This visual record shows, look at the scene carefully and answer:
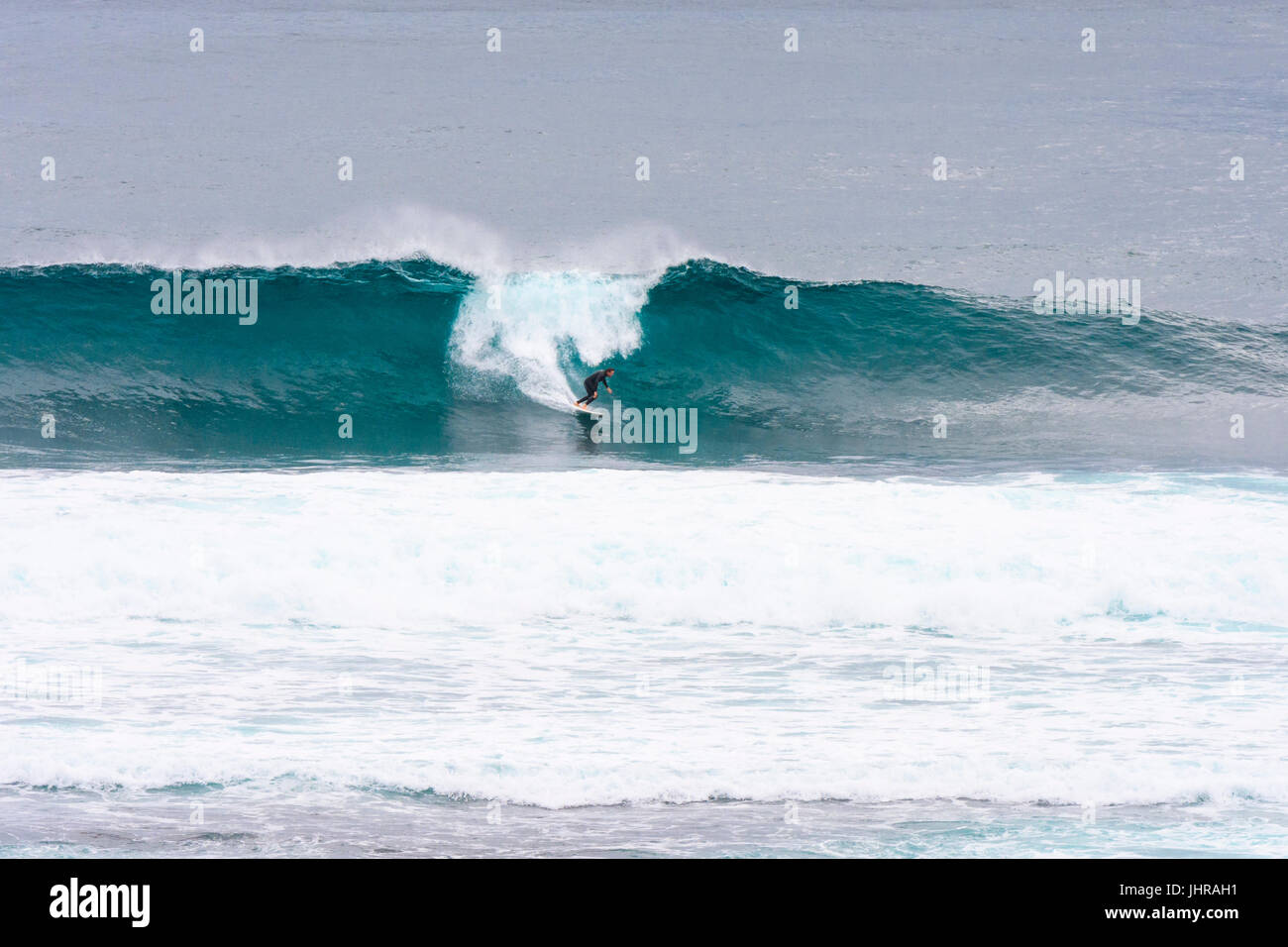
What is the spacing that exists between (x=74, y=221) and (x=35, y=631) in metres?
20.9

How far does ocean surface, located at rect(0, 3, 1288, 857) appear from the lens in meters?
5.14

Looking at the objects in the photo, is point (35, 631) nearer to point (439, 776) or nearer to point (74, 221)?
point (439, 776)

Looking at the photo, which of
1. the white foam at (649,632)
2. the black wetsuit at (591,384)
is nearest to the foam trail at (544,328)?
the black wetsuit at (591,384)

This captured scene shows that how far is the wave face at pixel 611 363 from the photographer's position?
43.5ft

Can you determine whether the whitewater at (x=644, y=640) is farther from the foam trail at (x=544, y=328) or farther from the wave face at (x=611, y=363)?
the foam trail at (x=544, y=328)

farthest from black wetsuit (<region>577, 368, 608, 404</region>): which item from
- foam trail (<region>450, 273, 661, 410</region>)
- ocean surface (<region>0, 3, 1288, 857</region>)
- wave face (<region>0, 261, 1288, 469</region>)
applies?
foam trail (<region>450, 273, 661, 410</region>)

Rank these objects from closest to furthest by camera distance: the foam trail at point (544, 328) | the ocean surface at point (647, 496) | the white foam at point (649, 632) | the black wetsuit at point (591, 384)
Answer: the ocean surface at point (647, 496) → the white foam at point (649, 632) → the black wetsuit at point (591, 384) → the foam trail at point (544, 328)

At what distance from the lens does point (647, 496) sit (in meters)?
9.84

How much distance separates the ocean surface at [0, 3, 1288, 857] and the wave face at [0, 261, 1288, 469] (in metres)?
0.08

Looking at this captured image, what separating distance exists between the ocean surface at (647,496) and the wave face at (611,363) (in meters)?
0.08

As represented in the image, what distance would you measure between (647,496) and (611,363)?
20.1 feet

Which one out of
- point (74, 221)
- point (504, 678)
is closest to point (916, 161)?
point (74, 221)

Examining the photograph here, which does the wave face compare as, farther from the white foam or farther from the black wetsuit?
the white foam

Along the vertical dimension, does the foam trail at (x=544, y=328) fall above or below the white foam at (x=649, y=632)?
above
